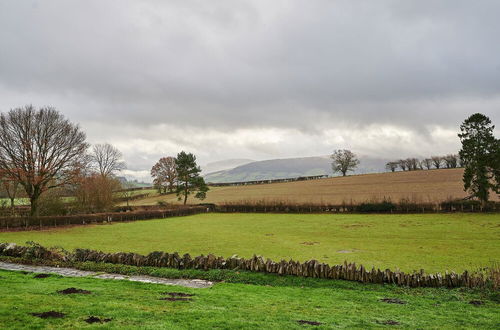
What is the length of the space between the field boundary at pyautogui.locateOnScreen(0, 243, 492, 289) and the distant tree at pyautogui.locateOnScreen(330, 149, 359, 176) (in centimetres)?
10491

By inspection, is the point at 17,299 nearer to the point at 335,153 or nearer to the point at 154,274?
the point at 154,274

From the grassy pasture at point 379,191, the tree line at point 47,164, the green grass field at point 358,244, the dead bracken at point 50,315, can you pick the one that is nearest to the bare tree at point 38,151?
the tree line at point 47,164

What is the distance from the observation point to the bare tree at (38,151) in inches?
1702

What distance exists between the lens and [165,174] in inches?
3748

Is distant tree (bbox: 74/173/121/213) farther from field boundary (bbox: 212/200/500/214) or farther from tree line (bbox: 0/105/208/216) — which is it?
field boundary (bbox: 212/200/500/214)

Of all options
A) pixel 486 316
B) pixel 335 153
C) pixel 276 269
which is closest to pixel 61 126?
pixel 276 269

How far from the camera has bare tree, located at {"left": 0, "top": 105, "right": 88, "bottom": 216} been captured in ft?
142

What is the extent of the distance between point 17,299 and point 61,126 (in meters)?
44.5

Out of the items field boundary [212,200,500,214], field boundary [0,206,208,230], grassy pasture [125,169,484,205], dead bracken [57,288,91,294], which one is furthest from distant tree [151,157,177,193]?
dead bracken [57,288,91,294]

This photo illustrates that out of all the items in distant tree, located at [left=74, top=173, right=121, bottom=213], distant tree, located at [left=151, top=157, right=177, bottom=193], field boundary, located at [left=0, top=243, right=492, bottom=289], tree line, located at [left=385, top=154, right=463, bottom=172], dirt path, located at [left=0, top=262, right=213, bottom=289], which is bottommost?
dirt path, located at [left=0, top=262, right=213, bottom=289]

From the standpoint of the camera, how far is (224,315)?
8859 mm

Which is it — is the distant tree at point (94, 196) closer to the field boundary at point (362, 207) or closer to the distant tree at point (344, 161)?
the field boundary at point (362, 207)

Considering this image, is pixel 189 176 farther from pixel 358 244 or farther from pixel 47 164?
pixel 358 244

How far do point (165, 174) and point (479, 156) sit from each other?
73.4 meters
